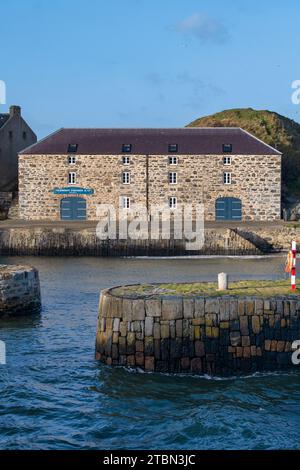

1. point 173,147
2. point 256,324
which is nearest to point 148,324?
point 256,324

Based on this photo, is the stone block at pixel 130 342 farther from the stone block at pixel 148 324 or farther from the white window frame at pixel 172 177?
the white window frame at pixel 172 177

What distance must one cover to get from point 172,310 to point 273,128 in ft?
202

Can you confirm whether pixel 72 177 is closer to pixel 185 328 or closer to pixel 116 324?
pixel 116 324

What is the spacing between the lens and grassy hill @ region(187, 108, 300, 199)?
64.7 metres

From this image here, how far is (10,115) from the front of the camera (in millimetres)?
63281

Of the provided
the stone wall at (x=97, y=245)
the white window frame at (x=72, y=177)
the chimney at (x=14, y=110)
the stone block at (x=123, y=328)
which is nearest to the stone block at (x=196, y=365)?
the stone block at (x=123, y=328)

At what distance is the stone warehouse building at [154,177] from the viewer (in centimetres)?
5319

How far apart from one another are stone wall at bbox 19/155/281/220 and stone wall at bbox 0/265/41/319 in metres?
31.2

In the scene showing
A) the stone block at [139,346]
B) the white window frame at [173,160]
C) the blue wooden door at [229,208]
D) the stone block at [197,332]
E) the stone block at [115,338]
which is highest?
the white window frame at [173,160]

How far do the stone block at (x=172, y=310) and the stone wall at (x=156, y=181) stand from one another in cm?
3872

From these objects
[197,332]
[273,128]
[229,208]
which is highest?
[273,128]

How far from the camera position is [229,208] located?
2096 inches
